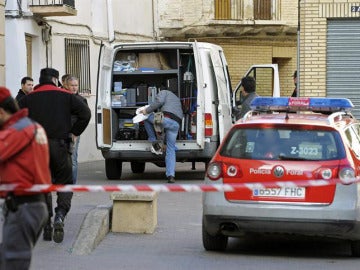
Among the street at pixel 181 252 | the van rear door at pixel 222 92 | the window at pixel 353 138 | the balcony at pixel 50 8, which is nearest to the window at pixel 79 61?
the balcony at pixel 50 8

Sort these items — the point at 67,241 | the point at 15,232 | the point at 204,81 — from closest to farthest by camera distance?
the point at 15,232 < the point at 67,241 < the point at 204,81

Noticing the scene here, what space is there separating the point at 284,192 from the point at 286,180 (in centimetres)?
13

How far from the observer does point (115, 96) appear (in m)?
18.2

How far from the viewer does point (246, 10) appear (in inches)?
1178

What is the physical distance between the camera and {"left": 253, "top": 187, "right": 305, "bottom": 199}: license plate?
9680 millimetres

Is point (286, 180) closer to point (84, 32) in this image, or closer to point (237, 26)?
point (84, 32)

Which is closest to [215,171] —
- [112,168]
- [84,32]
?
[112,168]

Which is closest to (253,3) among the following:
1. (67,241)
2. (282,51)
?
(282,51)

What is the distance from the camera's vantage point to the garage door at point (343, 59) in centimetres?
1859

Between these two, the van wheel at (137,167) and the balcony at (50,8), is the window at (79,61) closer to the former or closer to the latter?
the balcony at (50,8)

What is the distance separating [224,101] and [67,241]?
25.5 ft

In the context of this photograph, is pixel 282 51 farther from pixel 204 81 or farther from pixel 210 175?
pixel 210 175

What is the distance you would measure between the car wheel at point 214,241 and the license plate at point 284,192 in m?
0.82

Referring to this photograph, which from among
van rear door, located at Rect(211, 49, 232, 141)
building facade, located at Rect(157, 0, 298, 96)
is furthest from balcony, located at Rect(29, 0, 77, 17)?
building facade, located at Rect(157, 0, 298, 96)
